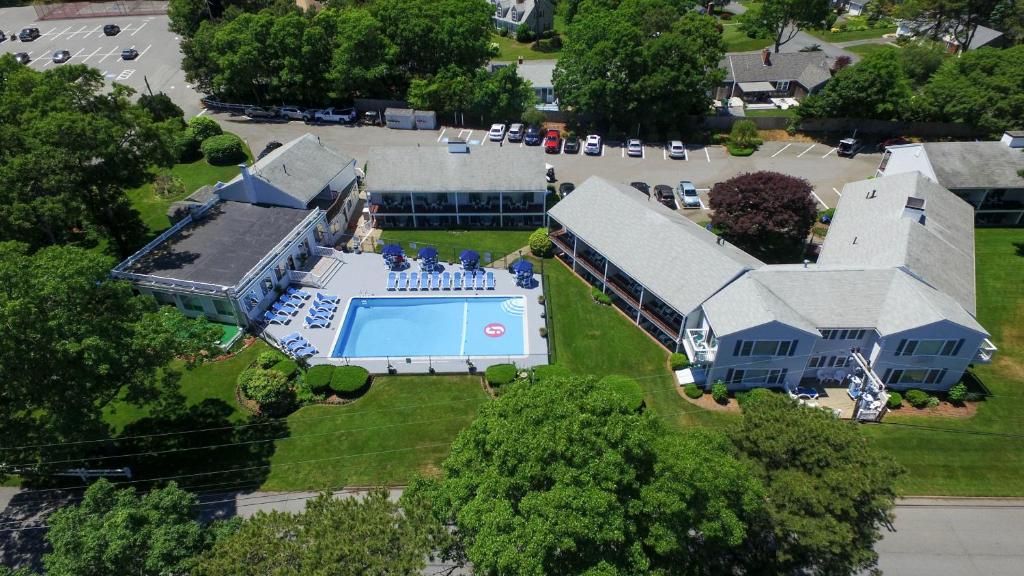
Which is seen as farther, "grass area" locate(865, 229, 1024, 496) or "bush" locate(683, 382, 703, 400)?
"bush" locate(683, 382, 703, 400)

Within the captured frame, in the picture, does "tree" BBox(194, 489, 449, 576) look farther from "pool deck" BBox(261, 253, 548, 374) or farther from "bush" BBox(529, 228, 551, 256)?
"bush" BBox(529, 228, 551, 256)

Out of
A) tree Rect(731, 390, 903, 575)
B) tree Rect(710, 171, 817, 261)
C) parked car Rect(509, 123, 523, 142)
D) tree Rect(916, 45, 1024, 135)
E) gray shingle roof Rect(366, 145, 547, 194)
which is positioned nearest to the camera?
tree Rect(731, 390, 903, 575)

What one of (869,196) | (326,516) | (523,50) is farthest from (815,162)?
(326,516)

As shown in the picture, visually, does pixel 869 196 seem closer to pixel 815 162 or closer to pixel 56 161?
pixel 815 162

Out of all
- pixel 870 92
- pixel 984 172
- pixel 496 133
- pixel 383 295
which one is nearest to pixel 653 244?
pixel 383 295

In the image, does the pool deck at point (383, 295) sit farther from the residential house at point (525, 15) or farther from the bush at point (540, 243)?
the residential house at point (525, 15)

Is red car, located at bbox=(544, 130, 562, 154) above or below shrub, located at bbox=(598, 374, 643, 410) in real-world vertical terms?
above

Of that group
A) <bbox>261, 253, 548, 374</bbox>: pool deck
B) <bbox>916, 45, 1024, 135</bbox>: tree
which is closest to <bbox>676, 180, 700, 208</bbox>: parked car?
<bbox>261, 253, 548, 374</bbox>: pool deck
